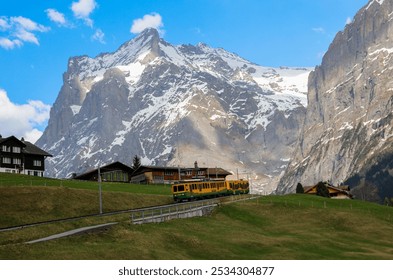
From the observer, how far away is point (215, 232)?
215ft

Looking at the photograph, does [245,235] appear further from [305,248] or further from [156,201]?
[156,201]

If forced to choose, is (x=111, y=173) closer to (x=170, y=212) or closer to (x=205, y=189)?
(x=205, y=189)

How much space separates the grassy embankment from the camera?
46688mm

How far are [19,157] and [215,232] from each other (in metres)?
93.5

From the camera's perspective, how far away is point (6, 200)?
253 feet

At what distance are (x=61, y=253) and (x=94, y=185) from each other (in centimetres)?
7256

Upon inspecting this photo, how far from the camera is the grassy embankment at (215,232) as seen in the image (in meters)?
46.7

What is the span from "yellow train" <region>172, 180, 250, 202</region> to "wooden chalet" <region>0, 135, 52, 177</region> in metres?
57.0

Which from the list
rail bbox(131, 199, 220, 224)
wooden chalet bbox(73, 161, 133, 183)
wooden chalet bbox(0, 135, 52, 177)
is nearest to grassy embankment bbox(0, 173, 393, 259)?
rail bbox(131, 199, 220, 224)

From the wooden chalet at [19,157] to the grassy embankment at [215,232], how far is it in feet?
188

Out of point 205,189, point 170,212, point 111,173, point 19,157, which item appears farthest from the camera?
point 111,173

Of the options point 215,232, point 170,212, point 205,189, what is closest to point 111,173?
point 205,189

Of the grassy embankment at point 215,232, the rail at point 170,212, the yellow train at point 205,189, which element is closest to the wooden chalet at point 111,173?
the yellow train at point 205,189

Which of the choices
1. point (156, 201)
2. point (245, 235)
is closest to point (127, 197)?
point (156, 201)
